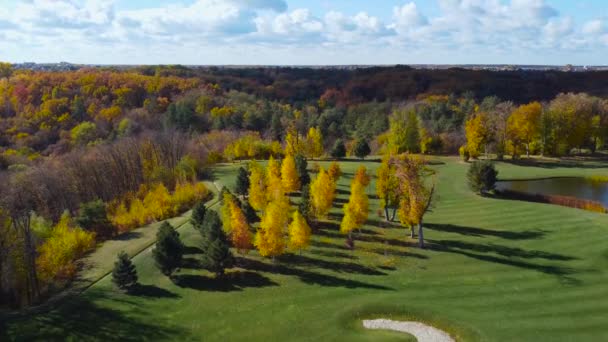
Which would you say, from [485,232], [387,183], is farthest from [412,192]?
[485,232]

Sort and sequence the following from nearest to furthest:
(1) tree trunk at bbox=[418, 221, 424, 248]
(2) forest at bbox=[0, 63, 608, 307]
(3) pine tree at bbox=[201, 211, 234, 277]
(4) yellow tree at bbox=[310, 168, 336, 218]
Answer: (3) pine tree at bbox=[201, 211, 234, 277]
(2) forest at bbox=[0, 63, 608, 307]
(1) tree trunk at bbox=[418, 221, 424, 248]
(4) yellow tree at bbox=[310, 168, 336, 218]

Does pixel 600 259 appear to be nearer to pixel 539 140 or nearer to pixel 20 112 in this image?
pixel 539 140

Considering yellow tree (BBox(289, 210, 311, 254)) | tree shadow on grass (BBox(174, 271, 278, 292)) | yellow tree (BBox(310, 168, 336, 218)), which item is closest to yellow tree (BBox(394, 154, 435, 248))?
yellow tree (BBox(310, 168, 336, 218))

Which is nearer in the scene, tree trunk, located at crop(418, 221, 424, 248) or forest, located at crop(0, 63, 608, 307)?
forest, located at crop(0, 63, 608, 307)

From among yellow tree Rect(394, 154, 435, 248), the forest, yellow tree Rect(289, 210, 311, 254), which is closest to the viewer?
yellow tree Rect(289, 210, 311, 254)

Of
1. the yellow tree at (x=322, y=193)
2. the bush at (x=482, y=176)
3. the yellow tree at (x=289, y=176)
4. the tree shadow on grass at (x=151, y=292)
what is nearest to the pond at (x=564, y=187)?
the bush at (x=482, y=176)

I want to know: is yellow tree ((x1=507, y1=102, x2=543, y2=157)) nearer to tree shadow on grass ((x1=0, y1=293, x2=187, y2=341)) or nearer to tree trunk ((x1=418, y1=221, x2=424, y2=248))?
tree trunk ((x1=418, y1=221, x2=424, y2=248))

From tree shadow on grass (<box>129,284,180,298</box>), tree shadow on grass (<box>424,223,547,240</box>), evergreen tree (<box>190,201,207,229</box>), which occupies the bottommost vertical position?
tree shadow on grass (<box>129,284,180,298</box>)
